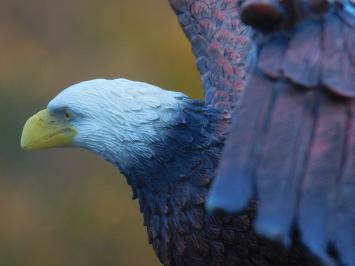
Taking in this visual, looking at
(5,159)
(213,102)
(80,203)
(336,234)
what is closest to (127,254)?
(80,203)

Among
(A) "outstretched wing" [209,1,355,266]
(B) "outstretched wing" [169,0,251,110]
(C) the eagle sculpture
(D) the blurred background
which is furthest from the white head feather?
(D) the blurred background

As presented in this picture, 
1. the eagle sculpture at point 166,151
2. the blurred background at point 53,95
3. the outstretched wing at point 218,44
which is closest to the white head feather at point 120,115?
the eagle sculpture at point 166,151

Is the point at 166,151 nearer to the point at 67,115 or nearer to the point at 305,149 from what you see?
the point at 67,115

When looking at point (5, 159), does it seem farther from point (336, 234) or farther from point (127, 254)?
point (336, 234)

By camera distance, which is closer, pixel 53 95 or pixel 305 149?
pixel 305 149

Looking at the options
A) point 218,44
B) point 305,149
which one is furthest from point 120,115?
point 305,149
